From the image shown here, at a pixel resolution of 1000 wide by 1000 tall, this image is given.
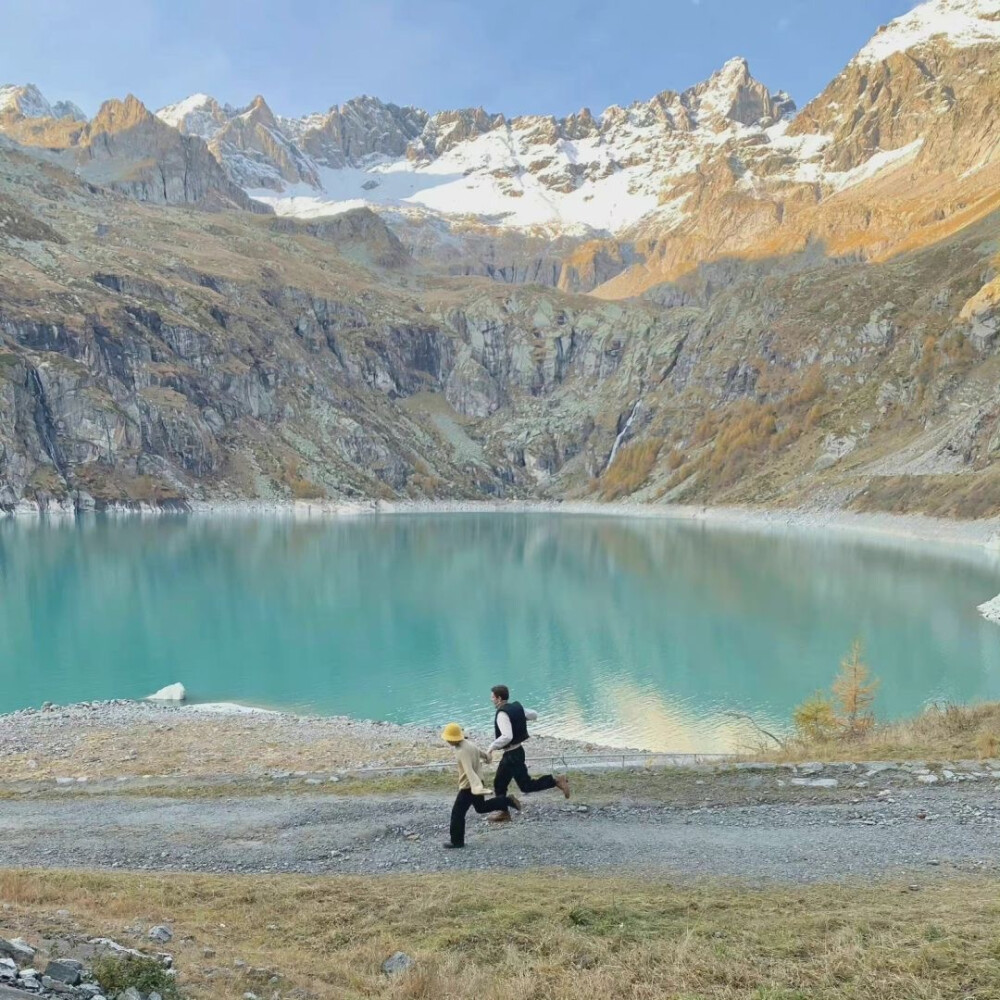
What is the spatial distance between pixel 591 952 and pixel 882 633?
1826 inches

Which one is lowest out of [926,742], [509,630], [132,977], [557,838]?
[509,630]

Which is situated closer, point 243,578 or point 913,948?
point 913,948

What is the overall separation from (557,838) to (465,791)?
4.99 feet

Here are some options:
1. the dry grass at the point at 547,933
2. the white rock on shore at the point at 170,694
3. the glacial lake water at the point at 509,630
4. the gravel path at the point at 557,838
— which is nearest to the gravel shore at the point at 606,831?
the gravel path at the point at 557,838

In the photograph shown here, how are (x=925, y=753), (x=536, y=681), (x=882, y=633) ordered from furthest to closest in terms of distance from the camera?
(x=882, y=633)
(x=536, y=681)
(x=925, y=753)

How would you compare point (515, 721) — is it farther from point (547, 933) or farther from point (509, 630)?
point (509, 630)

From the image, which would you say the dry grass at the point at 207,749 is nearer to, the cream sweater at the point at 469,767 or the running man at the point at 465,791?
the running man at the point at 465,791

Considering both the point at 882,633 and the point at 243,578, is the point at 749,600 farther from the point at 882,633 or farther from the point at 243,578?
the point at 243,578

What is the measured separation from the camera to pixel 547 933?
28.0ft

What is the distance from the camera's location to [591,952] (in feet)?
26.4

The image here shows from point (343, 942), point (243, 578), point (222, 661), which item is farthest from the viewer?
point (243, 578)

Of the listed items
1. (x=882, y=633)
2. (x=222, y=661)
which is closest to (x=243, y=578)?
(x=222, y=661)

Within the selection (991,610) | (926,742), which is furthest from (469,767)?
(991,610)

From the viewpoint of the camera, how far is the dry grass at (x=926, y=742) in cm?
1653
